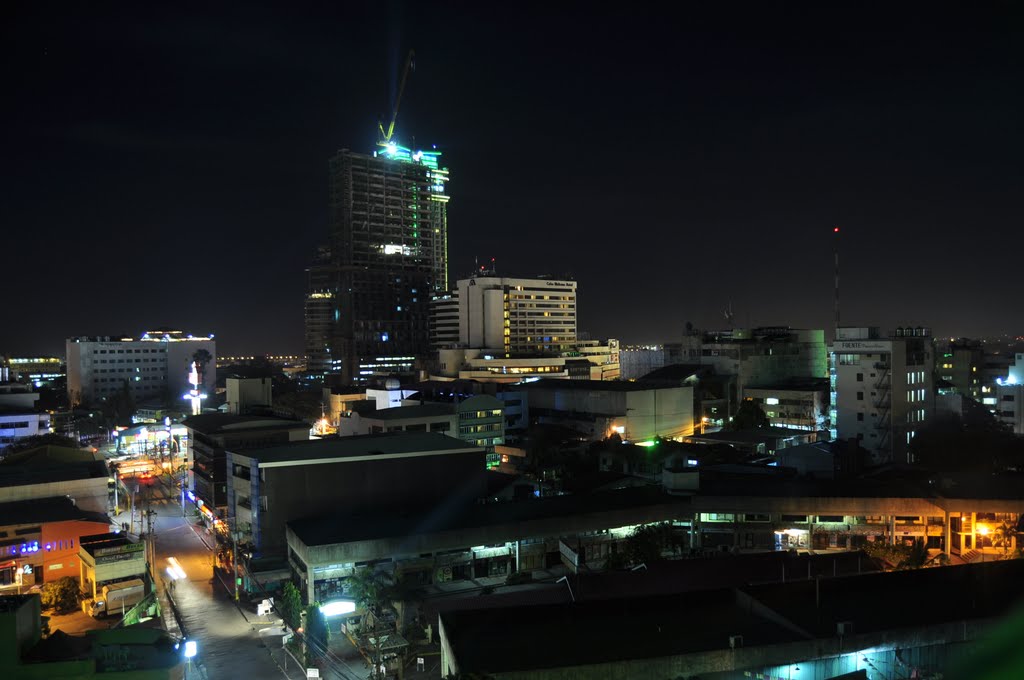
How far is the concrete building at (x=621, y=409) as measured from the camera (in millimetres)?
24812

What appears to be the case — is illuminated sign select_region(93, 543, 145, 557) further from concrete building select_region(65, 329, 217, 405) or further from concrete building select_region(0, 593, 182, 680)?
concrete building select_region(65, 329, 217, 405)

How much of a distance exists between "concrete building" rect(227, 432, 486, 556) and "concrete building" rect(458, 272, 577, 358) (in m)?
24.0

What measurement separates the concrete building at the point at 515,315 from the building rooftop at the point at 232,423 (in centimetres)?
1937

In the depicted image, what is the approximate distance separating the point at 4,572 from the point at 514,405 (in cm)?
1767

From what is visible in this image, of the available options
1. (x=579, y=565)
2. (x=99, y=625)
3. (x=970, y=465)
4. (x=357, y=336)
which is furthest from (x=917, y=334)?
(x=357, y=336)

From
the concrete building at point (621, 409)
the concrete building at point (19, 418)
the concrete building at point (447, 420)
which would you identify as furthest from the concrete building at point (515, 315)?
the concrete building at point (19, 418)

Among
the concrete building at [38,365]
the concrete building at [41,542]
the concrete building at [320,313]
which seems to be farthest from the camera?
the concrete building at [38,365]

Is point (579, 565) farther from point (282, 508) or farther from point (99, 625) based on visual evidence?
point (99, 625)

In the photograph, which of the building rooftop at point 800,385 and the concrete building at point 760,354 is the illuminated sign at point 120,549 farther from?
the concrete building at point 760,354

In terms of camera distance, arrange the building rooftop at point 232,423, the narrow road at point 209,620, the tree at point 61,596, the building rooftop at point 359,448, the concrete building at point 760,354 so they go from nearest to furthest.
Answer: the narrow road at point 209,620, the tree at point 61,596, the building rooftop at point 359,448, the building rooftop at point 232,423, the concrete building at point 760,354

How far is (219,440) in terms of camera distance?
1964cm

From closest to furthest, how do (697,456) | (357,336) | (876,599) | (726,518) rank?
(876,599) < (726,518) < (697,456) < (357,336)

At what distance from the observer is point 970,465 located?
17.6 m

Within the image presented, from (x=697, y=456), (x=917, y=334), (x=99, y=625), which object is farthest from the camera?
(x=917, y=334)
